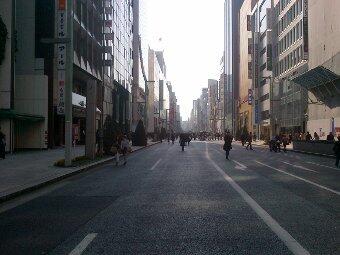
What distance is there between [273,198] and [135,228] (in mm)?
4615

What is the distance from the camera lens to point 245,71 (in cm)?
11869

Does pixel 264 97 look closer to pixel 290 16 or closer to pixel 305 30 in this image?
pixel 290 16

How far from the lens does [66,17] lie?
2281 cm

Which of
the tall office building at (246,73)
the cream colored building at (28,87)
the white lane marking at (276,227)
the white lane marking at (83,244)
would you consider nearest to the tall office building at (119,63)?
the cream colored building at (28,87)

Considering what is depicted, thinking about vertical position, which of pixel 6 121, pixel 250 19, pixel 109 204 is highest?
pixel 250 19

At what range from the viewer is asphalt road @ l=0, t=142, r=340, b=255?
21.3ft

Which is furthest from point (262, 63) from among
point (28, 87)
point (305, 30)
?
point (28, 87)

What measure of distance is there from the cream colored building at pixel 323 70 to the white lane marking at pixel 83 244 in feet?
141

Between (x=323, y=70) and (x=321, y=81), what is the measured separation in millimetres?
3023

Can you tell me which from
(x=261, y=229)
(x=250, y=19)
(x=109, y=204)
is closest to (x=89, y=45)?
(x=109, y=204)

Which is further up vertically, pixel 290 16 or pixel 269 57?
pixel 290 16

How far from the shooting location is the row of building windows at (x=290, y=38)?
66.6 metres

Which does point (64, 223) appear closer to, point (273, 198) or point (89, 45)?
point (273, 198)

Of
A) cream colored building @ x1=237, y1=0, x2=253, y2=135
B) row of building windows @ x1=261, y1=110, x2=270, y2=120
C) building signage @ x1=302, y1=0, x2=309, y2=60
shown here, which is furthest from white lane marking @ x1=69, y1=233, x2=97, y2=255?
cream colored building @ x1=237, y1=0, x2=253, y2=135
